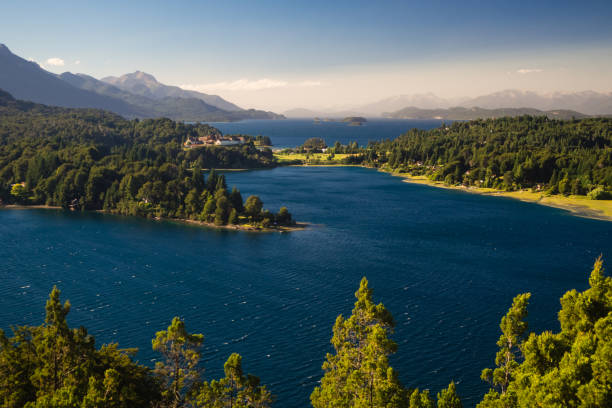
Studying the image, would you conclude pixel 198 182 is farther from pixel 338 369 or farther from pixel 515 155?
pixel 515 155

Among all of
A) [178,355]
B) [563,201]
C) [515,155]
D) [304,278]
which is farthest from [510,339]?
[515,155]

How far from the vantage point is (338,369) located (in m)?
21.6

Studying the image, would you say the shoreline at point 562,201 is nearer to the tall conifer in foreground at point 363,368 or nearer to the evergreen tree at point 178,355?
the tall conifer in foreground at point 363,368

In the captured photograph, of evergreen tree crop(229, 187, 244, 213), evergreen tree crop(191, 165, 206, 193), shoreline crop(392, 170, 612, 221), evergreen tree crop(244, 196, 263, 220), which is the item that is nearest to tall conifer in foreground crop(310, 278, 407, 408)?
evergreen tree crop(244, 196, 263, 220)

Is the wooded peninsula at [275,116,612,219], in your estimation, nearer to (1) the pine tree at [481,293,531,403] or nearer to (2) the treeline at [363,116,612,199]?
(2) the treeline at [363,116,612,199]

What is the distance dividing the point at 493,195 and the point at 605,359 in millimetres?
102559

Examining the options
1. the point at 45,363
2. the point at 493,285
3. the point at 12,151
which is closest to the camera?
the point at 45,363

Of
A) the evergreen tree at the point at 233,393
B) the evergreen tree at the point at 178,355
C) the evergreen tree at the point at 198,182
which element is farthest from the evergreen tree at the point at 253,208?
→ the evergreen tree at the point at 233,393

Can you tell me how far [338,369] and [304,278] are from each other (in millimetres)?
28612

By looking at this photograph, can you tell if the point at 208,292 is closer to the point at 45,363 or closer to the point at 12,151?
the point at 45,363

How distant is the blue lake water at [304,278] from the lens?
34250mm

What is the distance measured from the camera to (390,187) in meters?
121

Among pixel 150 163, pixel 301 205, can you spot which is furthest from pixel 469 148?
pixel 150 163

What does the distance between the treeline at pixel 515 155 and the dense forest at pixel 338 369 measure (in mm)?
95997
